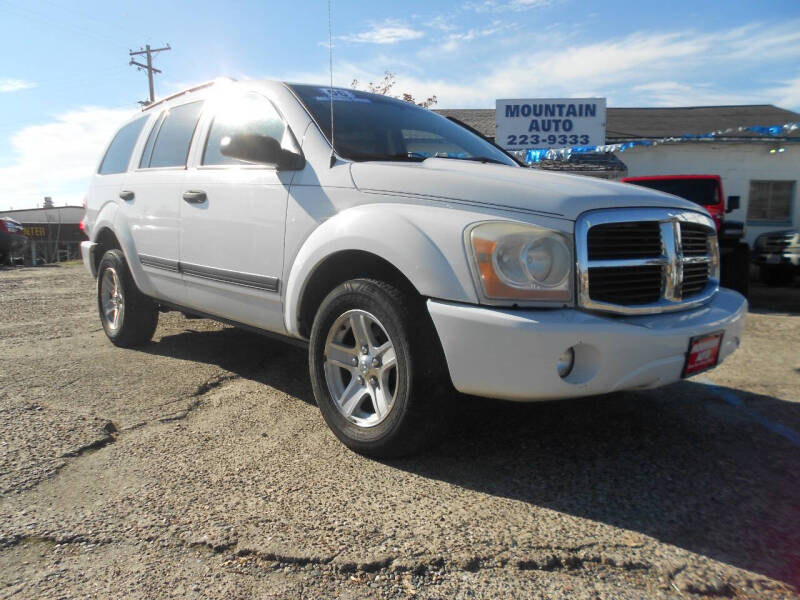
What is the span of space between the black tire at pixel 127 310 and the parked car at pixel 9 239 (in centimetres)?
1141

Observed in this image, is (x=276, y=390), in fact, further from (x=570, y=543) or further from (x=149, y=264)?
(x=570, y=543)

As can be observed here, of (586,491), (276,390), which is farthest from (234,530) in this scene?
(276,390)

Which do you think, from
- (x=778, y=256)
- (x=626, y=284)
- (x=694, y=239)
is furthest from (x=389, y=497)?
(x=778, y=256)

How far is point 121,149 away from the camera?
16.6 ft

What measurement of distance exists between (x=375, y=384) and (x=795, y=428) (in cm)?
224

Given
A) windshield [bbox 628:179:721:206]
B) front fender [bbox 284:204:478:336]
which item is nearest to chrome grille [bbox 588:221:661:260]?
front fender [bbox 284:204:478:336]

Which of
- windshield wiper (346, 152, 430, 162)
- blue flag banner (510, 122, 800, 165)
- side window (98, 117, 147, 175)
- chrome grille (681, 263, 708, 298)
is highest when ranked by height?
blue flag banner (510, 122, 800, 165)

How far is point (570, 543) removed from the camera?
6.63ft

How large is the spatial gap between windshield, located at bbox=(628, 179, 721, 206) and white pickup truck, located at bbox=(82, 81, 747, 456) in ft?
22.1

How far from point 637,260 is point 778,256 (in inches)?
382

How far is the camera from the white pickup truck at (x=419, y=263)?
A: 2.25m

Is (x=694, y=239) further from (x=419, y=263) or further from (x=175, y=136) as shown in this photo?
(x=175, y=136)

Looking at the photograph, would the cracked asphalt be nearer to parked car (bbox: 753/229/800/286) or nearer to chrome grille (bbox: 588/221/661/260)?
chrome grille (bbox: 588/221/661/260)

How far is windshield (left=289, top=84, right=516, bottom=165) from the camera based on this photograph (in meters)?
3.19
